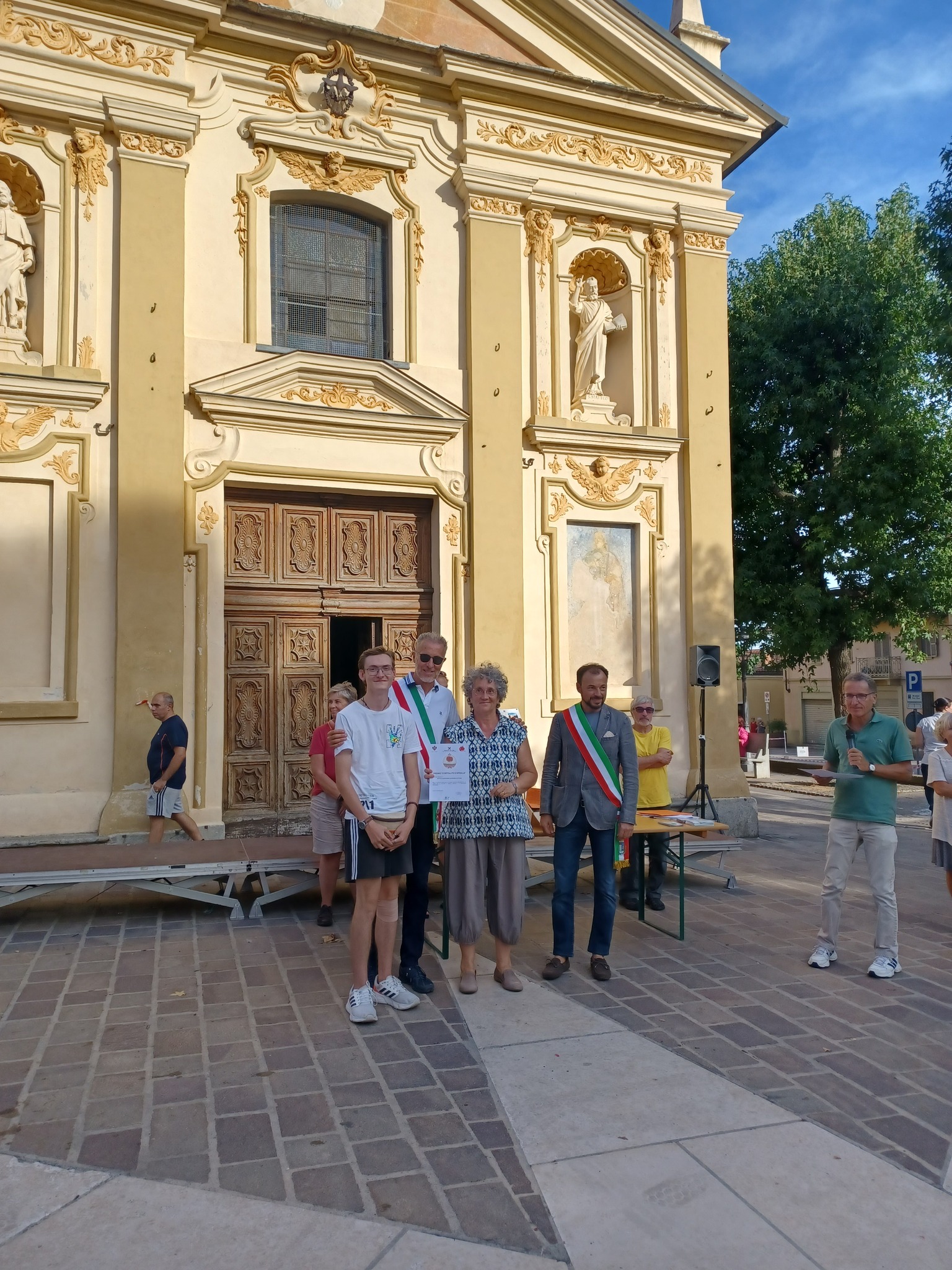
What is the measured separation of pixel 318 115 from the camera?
35.1ft

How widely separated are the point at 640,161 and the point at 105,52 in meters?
6.35

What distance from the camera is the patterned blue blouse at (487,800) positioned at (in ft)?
17.8

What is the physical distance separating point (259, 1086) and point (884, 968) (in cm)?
375

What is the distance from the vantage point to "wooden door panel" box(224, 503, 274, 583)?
10234mm

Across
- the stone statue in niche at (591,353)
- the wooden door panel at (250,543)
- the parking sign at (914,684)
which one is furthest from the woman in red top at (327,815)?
the parking sign at (914,684)

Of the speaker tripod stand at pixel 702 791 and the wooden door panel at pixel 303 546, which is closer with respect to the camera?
the wooden door panel at pixel 303 546

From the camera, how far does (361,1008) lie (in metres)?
4.99

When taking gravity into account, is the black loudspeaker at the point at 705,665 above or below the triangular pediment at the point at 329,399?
below

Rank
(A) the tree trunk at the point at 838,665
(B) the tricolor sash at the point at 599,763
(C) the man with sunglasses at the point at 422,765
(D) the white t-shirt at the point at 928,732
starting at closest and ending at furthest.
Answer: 1. (C) the man with sunglasses at the point at 422,765
2. (B) the tricolor sash at the point at 599,763
3. (D) the white t-shirt at the point at 928,732
4. (A) the tree trunk at the point at 838,665

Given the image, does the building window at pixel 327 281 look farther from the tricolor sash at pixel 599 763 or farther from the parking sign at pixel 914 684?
the parking sign at pixel 914 684

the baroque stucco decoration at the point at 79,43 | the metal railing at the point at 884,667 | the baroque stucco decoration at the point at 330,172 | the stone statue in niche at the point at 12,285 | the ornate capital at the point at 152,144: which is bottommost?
the metal railing at the point at 884,667

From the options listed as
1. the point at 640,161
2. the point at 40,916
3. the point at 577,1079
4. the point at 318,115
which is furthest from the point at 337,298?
the point at 577,1079

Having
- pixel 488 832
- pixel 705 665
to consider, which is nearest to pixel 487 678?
pixel 488 832

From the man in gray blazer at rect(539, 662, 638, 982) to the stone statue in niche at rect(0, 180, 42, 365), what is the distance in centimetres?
705
